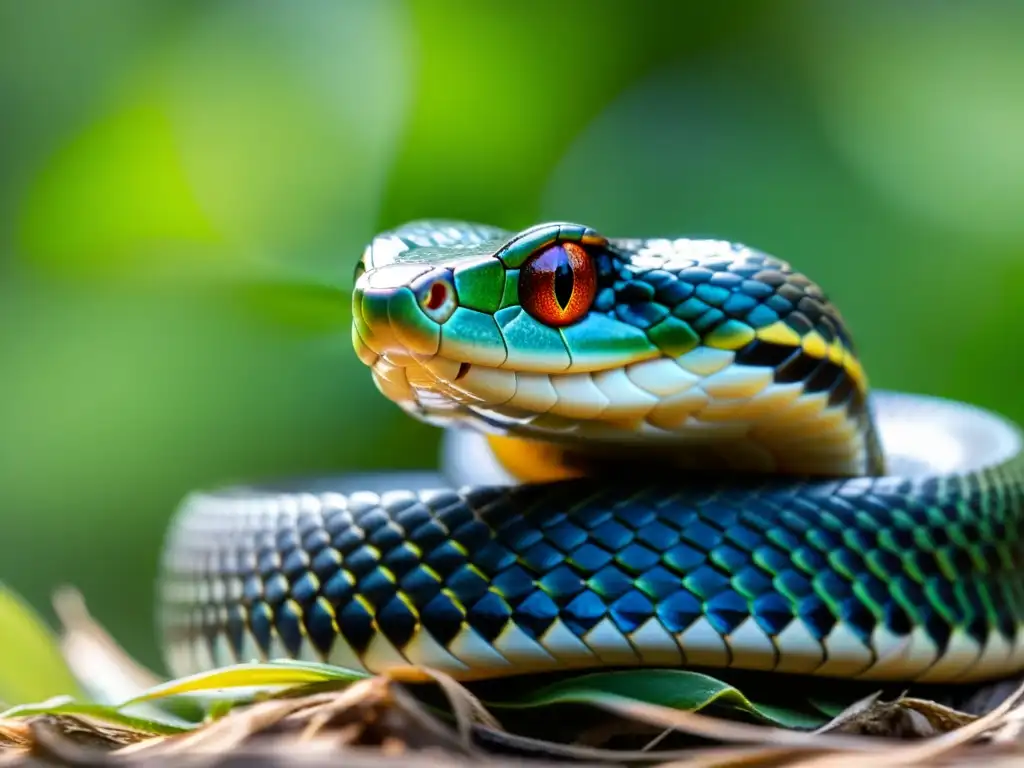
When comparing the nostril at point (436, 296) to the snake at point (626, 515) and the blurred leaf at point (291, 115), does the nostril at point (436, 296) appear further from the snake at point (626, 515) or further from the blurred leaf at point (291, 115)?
the blurred leaf at point (291, 115)

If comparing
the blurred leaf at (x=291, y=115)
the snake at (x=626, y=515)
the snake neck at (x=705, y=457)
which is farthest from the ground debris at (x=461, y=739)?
the blurred leaf at (x=291, y=115)

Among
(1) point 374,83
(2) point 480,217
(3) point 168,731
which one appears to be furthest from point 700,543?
(1) point 374,83

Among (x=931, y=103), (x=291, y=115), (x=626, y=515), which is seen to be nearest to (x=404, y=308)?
(x=626, y=515)

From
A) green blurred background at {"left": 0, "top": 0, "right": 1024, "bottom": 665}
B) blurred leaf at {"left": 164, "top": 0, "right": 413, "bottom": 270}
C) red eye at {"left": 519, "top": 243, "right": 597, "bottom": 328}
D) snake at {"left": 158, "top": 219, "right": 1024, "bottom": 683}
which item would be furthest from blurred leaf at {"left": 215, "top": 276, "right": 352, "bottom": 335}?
red eye at {"left": 519, "top": 243, "right": 597, "bottom": 328}

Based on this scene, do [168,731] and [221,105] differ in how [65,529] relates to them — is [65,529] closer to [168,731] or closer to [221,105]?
[221,105]

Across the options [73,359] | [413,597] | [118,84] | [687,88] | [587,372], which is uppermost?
[118,84]
